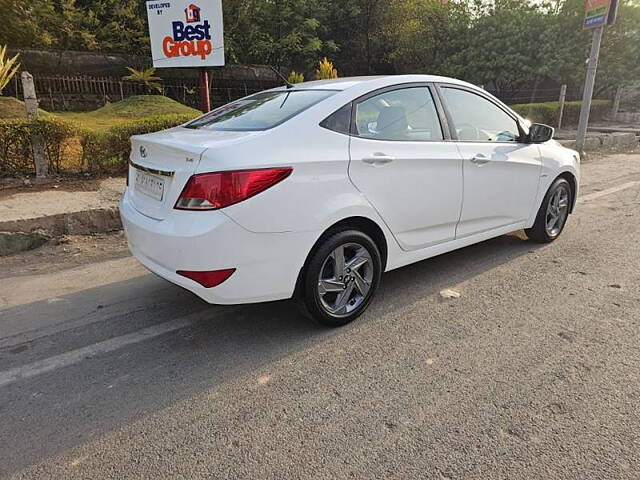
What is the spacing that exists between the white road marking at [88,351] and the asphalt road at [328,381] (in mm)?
12

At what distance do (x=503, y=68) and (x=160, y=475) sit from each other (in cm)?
2042

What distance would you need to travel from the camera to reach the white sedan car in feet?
8.75

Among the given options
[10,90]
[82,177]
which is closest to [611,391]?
[82,177]

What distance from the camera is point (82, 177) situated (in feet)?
21.7

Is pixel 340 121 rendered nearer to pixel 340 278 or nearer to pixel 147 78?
pixel 340 278

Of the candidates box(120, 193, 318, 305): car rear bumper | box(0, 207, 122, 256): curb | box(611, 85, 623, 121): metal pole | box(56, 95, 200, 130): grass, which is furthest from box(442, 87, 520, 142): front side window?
box(611, 85, 623, 121): metal pole

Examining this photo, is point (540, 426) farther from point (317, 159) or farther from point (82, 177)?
point (82, 177)

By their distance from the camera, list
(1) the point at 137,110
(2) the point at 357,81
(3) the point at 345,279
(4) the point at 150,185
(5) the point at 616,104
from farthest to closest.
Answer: (5) the point at 616,104 → (1) the point at 137,110 → (2) the point at 357,81 → (3) the point at 345,279 → (4) the point at 150,185

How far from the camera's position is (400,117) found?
3471 millimetres

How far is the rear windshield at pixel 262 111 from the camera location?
10.3 feet

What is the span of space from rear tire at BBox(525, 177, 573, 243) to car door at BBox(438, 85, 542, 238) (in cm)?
26

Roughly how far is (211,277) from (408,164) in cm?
155

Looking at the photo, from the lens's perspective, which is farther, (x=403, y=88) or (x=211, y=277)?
Answer: (x=403, y=88)

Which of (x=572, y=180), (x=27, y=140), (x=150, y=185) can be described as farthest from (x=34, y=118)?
(x=572, y=180)
